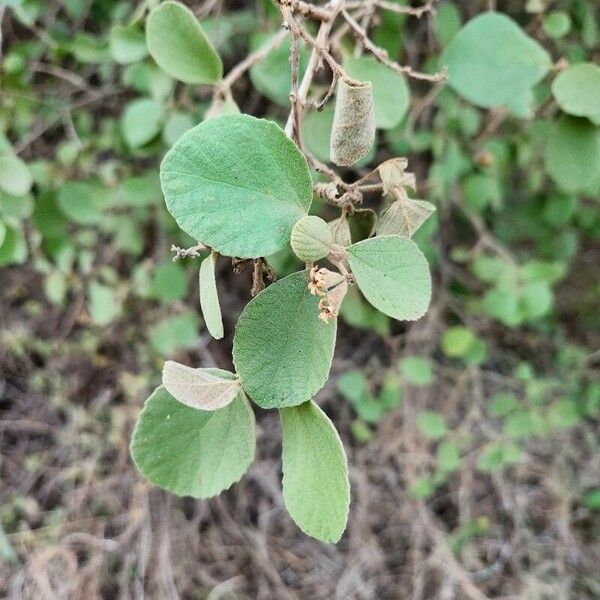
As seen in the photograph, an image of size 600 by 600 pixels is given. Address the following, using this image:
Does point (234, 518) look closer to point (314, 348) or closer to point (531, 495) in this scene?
point (531, 495)

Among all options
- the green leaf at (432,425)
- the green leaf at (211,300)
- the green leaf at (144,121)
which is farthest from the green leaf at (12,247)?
the green leaf at (432,425)

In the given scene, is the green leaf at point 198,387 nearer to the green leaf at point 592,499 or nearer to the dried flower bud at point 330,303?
the dried flower bud at point 330,303

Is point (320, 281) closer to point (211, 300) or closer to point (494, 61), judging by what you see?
point (211, 300)

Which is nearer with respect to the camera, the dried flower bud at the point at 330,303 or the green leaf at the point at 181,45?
the dried flower bud at the point at 330,303

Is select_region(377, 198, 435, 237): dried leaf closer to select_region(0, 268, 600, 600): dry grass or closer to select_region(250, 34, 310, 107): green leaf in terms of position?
select_region(250, 34, 310, 107): green leaf

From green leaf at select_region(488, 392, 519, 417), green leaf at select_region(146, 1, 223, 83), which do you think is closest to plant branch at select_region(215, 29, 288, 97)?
green leaf at select_region(146, 1, 223, 83)

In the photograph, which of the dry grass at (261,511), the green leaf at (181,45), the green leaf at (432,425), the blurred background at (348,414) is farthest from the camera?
the dry grass at (261,511)

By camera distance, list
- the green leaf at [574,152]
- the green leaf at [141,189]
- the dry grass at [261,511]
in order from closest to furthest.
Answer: the green leaf at [574,152]
the green leaf at [141,189]
the dry grass at [261,511]
